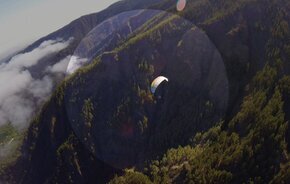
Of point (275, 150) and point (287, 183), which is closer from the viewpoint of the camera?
point (287, 183)

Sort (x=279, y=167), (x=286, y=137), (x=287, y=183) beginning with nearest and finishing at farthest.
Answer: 1. (x=287, y=183)
2. (x=279, y=167)
3. (x=286, y=137)

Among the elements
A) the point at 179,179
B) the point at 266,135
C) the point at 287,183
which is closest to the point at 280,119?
the point at 266,135

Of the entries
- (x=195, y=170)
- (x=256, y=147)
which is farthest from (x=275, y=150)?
(x=195, y=170)

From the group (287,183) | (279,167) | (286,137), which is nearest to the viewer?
(287,183)

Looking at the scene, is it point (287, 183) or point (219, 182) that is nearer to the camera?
point (287, 183)

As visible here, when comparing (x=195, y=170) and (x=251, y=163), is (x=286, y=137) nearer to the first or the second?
(x=251, y=163)

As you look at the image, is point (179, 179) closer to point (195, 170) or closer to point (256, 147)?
point (195, 170)

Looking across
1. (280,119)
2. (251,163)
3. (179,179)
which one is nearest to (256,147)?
(251,163)
